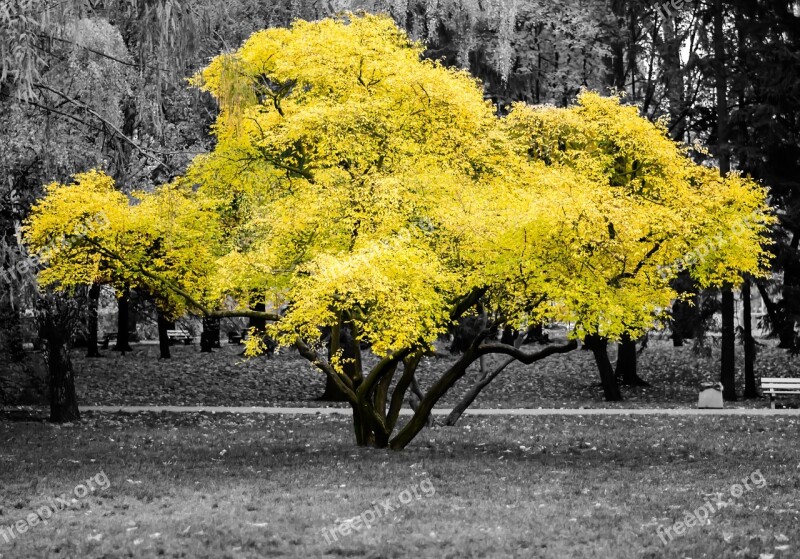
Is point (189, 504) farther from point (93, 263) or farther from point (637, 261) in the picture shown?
point (637, 261)

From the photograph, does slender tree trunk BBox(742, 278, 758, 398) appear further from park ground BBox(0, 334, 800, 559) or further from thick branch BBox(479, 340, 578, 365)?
thick branch BBox(479, 340, 578, 365)

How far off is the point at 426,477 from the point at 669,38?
19.4 metres

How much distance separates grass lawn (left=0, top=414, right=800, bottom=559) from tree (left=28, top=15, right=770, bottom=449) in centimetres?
169

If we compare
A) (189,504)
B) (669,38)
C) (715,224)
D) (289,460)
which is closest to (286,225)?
(289,460)

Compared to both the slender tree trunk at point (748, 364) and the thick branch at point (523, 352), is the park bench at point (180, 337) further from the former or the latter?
the thick branch at point (523, 352)

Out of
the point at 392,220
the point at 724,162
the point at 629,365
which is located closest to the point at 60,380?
the point at 392,220

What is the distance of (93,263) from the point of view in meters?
15.5

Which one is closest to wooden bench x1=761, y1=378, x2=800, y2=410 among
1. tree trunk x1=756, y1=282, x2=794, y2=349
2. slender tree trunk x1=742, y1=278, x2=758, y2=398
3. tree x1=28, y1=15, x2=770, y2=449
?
slender tree trunk x1=742, y1=278, x2=758, y2=398

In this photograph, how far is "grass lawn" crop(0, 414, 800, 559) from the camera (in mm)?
8977

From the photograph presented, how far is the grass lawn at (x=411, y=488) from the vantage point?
8.98 metres

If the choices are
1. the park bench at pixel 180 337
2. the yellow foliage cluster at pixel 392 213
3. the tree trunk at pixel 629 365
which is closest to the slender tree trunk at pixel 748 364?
the tree trunk at pixel 629 365

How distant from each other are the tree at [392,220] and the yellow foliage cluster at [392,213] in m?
0.03

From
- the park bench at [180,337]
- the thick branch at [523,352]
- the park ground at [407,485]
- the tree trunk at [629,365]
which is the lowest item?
the park bench at [180,337]

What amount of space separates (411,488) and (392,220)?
12.5ft
